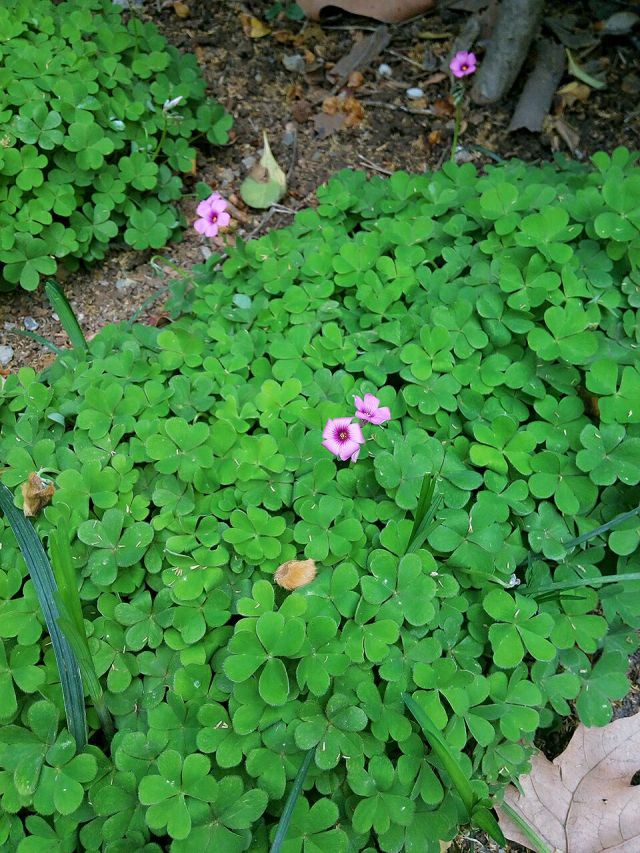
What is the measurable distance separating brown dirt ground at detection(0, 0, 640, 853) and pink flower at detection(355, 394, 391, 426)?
1.52 meters

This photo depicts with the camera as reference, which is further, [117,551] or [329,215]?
[329,215]

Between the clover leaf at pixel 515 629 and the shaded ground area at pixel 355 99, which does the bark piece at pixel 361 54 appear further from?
the clover leaf at pixel 515 629

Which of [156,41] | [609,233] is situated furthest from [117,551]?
[156,41]

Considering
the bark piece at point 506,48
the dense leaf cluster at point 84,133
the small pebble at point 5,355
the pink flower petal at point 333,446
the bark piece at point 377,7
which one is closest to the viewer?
the pink flower petal at point 333,446

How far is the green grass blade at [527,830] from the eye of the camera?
172 cm

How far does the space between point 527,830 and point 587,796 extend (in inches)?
8.4

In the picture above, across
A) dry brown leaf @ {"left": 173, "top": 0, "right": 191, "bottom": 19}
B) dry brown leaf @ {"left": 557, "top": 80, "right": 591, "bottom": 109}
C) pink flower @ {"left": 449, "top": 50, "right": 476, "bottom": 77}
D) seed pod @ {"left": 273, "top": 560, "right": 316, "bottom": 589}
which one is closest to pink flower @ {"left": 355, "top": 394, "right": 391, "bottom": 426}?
seed pod @ {"left": 273, "top": 560, "right": 316, "bottom": 589}

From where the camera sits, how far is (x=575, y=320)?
1.96 metres

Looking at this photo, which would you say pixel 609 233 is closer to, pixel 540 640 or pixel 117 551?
pixel 540 640

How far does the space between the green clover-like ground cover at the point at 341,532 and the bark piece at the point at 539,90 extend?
39.5 inches

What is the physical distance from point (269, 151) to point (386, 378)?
1.73m

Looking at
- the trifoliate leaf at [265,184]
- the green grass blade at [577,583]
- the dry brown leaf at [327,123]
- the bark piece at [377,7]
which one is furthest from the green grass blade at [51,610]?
the bark piece at [377,7]

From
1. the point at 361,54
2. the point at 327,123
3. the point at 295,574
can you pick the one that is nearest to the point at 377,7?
the point at 361,54

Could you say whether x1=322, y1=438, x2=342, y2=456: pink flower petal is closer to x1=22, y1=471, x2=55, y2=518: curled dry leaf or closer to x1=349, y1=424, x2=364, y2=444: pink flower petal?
x1=349, y1=424, x2=364, y2=444: pink flower petal
